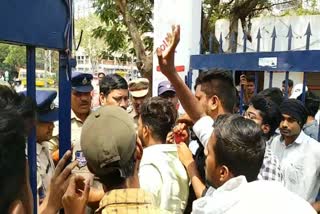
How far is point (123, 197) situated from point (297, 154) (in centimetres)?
156

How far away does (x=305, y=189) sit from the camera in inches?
93.4

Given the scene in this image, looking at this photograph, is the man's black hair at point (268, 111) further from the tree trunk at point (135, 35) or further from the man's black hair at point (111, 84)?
the tree trunk at point (135, 35)

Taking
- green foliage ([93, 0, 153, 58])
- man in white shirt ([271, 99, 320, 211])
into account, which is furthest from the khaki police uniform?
green foliage ([93, 0, 153, 58])

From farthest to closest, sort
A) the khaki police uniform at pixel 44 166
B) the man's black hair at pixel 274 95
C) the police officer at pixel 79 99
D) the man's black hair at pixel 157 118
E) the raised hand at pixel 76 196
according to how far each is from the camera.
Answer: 1. the police officer at pixel 79 99
2. the man's black hair at pixel 274 95
3. the man's black hair at pixel 157 118
4. the khaki police uniform at pixel 44 166
5. the raised hand at pixel 76 196

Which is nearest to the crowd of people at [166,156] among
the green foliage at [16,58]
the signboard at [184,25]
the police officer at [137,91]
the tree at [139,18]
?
the green foliage at [16,58]

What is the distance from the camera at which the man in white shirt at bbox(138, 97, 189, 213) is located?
1.80 m

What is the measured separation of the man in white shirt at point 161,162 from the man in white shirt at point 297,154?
801 millimetres

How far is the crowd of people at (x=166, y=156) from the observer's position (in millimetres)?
1037

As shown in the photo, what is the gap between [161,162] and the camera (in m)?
1.86

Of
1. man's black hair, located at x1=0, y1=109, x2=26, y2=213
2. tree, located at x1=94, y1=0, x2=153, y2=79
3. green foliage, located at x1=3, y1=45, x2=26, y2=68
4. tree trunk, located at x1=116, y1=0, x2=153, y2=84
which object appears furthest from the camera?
tree, located at x1=94, y1=0, x2=153, y2=79

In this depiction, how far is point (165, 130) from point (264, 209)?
89 cm

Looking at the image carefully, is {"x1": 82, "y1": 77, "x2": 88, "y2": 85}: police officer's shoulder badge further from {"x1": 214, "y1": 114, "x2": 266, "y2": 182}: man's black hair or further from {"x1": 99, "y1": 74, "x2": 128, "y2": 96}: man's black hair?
{"x1": 214, "y1": 114, "x2": 266, "y2": 182}: man's black hair

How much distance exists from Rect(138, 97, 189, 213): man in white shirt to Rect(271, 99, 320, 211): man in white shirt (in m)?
0.80

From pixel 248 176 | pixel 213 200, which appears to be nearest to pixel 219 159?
pixel 248 176
